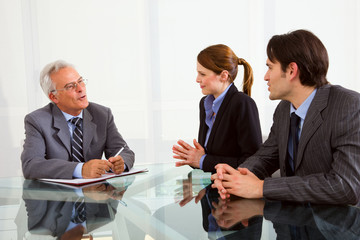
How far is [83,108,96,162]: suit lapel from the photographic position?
2535 millimetres

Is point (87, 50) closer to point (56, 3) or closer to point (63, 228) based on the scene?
point (56, 3)

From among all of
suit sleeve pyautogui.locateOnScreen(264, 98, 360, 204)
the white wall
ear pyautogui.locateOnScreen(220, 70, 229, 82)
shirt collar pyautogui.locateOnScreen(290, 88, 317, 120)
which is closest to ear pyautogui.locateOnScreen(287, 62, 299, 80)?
shirt collar pyautogui.locateOnScreen(290, 88, 317, 120)

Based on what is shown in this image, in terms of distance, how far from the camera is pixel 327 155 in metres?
1.65

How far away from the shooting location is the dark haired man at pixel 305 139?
4.98 ft

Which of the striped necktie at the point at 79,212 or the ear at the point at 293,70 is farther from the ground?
the ear at the point at 293,70

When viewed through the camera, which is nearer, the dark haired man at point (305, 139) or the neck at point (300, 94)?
the dark haired man at point (305, 139)

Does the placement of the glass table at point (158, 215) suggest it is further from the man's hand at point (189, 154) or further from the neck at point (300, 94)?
the neck at point (300, 94)

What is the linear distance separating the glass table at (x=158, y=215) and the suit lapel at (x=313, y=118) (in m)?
0.31

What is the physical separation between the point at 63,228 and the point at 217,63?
1.56 metres

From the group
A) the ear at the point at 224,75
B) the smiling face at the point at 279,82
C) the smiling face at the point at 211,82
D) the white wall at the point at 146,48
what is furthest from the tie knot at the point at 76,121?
the white wall at the point at 146,48

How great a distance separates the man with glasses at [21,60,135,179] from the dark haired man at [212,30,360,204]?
889 millimetres

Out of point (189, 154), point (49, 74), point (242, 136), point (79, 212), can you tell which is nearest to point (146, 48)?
point (49, 74)

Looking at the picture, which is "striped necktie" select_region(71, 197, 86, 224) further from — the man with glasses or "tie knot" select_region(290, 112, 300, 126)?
"tie knot" select_region(290, 112, 300, 126)

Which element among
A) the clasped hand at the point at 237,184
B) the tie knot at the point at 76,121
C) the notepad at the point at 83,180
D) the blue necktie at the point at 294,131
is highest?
the blue necktie at the point at 294,131
